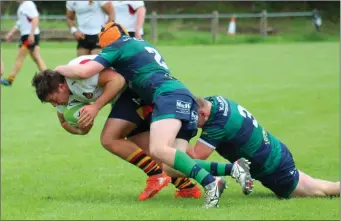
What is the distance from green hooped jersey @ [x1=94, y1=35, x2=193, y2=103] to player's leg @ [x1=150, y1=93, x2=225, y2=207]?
0.15 m

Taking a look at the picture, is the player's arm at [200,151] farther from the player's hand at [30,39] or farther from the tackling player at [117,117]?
the player's hand at [30,39]

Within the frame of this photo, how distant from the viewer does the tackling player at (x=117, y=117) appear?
771 cm

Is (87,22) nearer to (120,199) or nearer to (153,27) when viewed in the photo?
(120,199)

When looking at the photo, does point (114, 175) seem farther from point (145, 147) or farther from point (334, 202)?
point (334, 202)

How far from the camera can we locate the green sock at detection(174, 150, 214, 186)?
711 cm

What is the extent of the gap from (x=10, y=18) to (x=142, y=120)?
29.3 meters

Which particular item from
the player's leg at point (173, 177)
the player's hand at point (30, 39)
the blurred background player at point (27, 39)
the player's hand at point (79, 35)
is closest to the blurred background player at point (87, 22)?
the player's hand at point (79, 35)

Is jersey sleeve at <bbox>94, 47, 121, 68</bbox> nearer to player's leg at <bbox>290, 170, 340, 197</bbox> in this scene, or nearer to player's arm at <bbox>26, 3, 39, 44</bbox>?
player's leg at <bbox>290, 170, 340, 197</bbox>

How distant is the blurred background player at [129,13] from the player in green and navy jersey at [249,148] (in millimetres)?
7506

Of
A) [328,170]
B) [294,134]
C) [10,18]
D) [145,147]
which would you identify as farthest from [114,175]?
[10,18]

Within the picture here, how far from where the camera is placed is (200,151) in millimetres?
7645

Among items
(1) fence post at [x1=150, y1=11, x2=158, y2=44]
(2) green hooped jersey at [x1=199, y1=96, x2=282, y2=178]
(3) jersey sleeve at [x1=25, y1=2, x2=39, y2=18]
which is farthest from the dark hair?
(1) fence post at [x1=150, y1=11, x2=158, y2=44]

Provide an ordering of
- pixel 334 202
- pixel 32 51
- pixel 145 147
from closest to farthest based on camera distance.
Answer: pixel 334 202
pixel 145 147
pixel 32 51

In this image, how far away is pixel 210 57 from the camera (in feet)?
91.3
